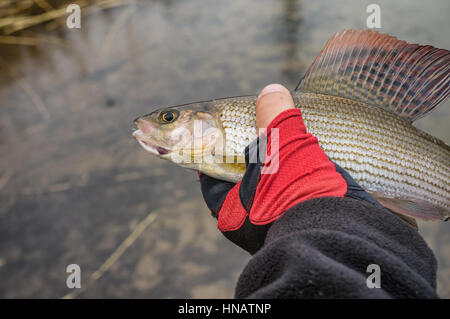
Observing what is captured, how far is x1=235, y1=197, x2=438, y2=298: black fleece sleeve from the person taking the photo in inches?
29.1

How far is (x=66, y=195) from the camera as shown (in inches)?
136

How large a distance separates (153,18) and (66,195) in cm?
377

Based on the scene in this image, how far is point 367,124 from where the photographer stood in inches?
60.7

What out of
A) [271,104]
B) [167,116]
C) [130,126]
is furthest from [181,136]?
[130,126]

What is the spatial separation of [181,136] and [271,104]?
0.50 metres

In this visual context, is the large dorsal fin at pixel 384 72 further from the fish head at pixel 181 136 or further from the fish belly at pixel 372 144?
the fish head at pixel 181 136

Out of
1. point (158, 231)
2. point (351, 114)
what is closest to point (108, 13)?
point (158, 231)

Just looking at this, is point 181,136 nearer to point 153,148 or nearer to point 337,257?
point 153,148

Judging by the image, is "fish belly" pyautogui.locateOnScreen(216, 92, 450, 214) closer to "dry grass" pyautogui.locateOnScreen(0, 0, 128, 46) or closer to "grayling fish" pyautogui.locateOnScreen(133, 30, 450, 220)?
"grayling fish" pyautogui.locateOnScreen(133, 30, 450, 220)

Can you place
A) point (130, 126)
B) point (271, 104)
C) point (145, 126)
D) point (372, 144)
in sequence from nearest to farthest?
point (271, 104)
point (372, 144)
point (145, 126)
point (130, 126)

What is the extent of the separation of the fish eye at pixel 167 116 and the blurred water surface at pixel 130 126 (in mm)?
1509

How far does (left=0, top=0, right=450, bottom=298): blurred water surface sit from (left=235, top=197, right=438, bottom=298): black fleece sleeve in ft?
5.82

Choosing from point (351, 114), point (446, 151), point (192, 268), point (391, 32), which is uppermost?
point (391, 32)
